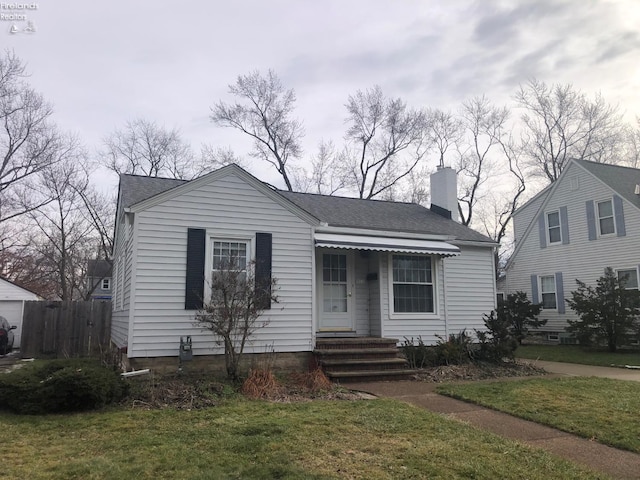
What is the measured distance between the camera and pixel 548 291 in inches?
776

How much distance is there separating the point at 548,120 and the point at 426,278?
23130 mm

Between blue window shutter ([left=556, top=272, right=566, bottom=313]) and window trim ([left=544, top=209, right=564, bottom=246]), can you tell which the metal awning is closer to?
blue window shutter ([left=556, top=272, right=566, bottom=313])

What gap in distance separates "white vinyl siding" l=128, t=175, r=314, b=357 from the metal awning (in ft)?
1.71

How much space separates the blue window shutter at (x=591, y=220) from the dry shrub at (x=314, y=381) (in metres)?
14.2

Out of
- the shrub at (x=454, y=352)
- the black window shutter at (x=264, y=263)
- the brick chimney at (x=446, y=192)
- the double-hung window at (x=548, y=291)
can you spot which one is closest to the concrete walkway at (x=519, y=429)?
the shrub at (x=454, y=352)

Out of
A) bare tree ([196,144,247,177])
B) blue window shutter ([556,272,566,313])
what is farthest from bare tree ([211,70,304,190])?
blue window shutter ([556,272,566,313])

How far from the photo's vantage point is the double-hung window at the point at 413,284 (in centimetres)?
1102

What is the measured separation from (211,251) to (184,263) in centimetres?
57

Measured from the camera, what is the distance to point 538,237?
20234mm

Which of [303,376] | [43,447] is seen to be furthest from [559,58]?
[43,447]

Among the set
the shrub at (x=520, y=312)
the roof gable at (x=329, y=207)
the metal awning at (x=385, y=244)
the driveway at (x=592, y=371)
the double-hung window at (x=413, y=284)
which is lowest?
the driveway at (x=592, y=371)

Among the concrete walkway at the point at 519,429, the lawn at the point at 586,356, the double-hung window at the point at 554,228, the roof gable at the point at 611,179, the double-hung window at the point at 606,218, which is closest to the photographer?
the concrete walkway at the point at 519,429

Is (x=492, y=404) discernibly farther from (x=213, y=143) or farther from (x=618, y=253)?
(x=213, y=143)

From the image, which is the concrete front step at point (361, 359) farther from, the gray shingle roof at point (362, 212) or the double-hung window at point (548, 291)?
the double-hung window at point (548, 291)
